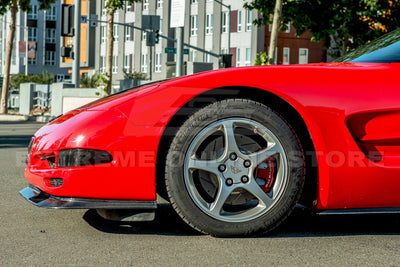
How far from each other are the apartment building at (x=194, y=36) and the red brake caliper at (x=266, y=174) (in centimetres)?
3975

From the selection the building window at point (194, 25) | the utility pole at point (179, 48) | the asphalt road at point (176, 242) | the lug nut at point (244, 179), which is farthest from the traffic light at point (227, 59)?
the lug nut at point (244, 179)

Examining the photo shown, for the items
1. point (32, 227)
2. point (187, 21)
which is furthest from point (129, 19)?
point (32, 227)

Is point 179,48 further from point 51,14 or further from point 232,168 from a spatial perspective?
point 51,14

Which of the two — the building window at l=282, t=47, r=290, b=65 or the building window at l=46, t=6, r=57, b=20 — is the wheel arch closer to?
the building window at l=282, t=47, r=290, b=65

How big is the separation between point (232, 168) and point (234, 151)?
0.09 m

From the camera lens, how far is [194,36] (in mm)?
49406

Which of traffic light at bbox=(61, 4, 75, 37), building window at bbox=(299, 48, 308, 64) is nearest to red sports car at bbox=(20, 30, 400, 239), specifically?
traffic light at bbox=(61, 4, 75, 37)

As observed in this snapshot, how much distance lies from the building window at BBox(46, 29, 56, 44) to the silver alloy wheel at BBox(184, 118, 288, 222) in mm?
78451

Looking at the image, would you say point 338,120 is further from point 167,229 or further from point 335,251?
point 167,229

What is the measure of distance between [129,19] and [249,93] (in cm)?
5379

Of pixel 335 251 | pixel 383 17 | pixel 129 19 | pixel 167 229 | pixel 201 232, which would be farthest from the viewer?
pixel 129 19

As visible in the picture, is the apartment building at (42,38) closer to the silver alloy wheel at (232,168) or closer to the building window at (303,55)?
the building window at (303,55)

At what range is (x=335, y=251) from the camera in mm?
2807

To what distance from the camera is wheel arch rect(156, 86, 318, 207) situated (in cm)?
301
